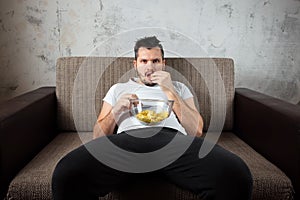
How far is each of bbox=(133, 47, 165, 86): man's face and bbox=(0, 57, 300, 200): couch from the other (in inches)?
10.3

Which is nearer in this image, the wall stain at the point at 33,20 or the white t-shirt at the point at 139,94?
the white t-shirt at the point at 139,94

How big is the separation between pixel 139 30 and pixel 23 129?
1.09 m

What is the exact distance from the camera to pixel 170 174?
1.52 metres

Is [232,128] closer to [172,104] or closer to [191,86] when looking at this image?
[191,86]

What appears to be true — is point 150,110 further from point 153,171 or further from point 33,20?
point 33,20

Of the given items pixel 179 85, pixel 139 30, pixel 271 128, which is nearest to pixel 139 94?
pixel 179 85

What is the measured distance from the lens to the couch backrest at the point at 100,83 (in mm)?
2174

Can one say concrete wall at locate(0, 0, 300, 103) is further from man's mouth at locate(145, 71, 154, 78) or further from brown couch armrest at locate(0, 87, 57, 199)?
man's mouth at locate(145, 71, 154, 78)

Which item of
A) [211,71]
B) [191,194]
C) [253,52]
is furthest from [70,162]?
[253,52]

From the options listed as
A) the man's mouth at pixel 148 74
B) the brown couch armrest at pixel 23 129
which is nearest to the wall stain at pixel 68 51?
the brown couch armrest at pixel 23 129

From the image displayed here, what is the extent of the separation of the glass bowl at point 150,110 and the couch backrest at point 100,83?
15.4 inches

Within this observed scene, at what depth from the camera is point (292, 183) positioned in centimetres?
156

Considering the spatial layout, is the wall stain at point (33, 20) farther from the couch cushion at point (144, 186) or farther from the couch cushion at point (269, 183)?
the couch cushion at point (269, 183)

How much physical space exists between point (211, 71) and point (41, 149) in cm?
97
